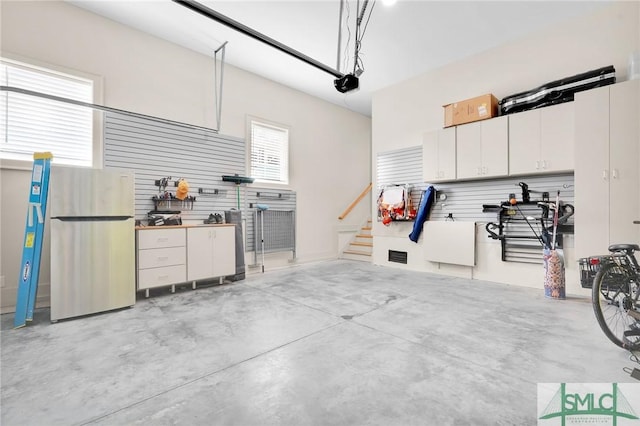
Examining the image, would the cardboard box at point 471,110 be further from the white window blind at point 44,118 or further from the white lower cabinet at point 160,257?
the white window blind at point 44,118

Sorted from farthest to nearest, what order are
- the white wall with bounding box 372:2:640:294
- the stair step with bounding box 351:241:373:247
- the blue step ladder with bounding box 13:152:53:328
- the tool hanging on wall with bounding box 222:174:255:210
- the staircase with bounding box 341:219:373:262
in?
the stair step with bounding box 351:241:373:247 → the staircase with bounding box 341:219:373:262 → the tool hanging on wall with bounding box 222:174:255:210 → the white wall with bounding box 372:2:640:294 → the blue step ladder with bounding box 13:152:53:328

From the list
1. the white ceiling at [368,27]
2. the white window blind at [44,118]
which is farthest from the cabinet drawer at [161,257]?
the white ceiling at [368,27]

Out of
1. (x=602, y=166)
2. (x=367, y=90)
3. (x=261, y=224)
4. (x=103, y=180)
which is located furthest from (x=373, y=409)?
(x=367, y=90)

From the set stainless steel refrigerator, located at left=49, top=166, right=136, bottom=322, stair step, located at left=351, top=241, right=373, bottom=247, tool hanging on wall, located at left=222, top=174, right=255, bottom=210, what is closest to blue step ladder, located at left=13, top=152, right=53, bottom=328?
stainless steel refrigerator, located at left=49, top=166, right=136, bottom=322

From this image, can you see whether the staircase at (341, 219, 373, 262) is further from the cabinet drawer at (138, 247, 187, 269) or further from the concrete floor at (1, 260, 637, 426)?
the cabinet drawer at (138, 247, 187, 269)

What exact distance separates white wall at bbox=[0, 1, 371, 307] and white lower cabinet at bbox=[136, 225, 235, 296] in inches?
44.9

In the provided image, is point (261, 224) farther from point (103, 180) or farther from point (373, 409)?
→ point (373, 409)

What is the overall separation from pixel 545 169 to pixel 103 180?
5.69m

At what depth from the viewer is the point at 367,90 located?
628cm

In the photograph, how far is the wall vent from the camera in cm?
567

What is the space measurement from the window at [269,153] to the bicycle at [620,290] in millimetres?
5014

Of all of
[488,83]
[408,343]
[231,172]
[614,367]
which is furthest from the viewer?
[231,172]

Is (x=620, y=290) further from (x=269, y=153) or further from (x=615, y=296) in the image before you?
(x=269, y=153)

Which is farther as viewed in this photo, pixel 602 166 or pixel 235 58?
pixel 235 58
